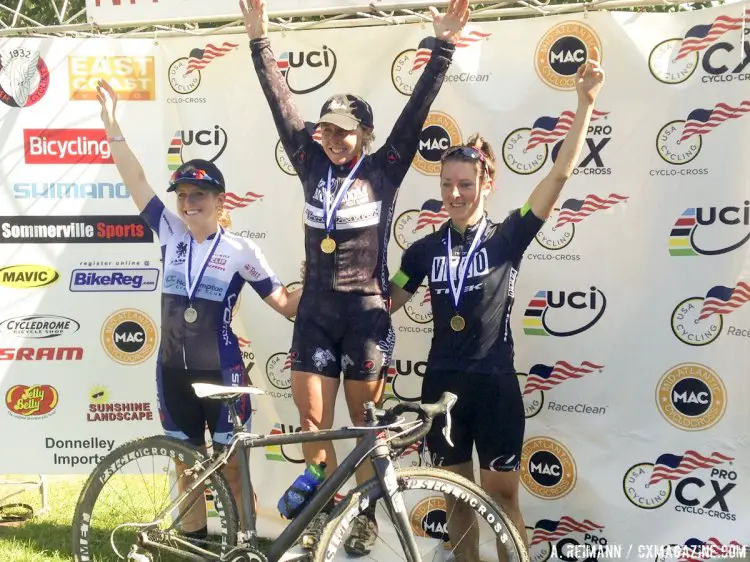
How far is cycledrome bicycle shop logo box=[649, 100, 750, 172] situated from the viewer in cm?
331

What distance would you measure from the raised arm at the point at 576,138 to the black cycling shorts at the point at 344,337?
845 millimetres

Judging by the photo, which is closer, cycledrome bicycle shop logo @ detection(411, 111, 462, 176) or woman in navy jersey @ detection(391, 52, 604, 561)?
woman in navy jersey @ detection(391, 52, 604, 561)

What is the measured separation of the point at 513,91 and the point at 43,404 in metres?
3.18

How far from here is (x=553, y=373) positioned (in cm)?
362

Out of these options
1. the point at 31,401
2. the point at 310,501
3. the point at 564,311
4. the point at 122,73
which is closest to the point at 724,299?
the point at 564,311

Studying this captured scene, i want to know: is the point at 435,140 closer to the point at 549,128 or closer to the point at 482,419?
the point at 549,128

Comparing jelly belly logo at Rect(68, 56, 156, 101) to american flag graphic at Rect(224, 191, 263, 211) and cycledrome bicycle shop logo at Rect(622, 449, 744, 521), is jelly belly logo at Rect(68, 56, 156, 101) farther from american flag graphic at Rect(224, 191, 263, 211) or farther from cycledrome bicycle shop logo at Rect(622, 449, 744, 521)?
cycledrome bicycle shop logo at Rect(622, 449, 744, 521)

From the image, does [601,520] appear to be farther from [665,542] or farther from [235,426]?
[235,426]

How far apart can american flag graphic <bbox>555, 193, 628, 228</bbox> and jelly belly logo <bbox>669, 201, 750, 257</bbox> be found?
0.31 metres

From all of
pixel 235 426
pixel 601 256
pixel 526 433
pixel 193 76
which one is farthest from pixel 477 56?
pixel 235 426

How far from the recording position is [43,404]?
4.05 m

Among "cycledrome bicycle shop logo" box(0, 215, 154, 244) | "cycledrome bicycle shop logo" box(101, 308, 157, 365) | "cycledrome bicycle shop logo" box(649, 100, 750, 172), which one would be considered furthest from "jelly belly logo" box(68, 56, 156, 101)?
"cycledrome bicycle shop logo" box(649, 100, 750, 172)

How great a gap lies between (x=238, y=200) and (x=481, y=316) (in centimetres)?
173

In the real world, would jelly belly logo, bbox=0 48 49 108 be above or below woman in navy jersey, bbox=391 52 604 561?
above
